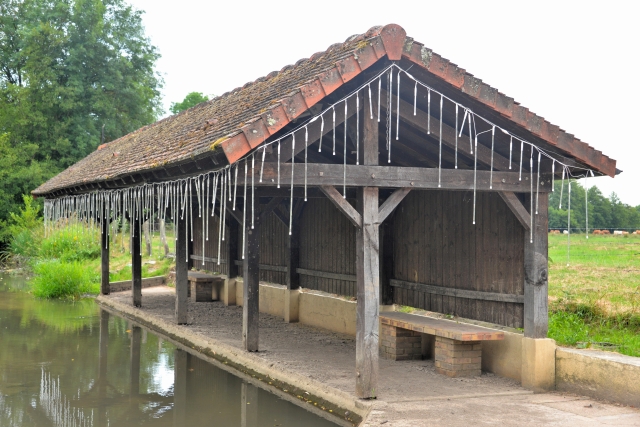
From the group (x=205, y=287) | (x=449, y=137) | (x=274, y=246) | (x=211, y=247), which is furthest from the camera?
(x=211, y=247)

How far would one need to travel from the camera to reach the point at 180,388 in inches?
317

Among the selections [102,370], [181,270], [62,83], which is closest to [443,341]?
[102,370]

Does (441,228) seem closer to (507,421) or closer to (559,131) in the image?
(559,131)

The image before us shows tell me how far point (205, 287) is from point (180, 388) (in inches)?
289

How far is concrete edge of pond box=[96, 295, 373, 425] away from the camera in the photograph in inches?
265

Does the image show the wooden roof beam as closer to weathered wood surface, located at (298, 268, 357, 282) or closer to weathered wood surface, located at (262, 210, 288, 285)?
weathered wood surface, located at (298, 268, 357, 282)

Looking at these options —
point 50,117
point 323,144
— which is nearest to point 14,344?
point 323,144

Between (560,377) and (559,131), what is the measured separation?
262 centimetres

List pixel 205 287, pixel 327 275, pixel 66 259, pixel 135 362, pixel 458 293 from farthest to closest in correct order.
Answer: pixel 66 259, pixel 205 287, pixel 327 275, pixel 135 362, pixel 458 293

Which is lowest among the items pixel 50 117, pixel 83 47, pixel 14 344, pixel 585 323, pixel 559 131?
pixel 14 344

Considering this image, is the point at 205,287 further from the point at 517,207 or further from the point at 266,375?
the point at 517,207

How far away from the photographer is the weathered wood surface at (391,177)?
6578 mm

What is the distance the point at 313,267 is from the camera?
1175 centimetres

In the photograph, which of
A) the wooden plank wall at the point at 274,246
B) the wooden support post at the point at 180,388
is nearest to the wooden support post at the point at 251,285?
the wooden support post at the point at 180,388
